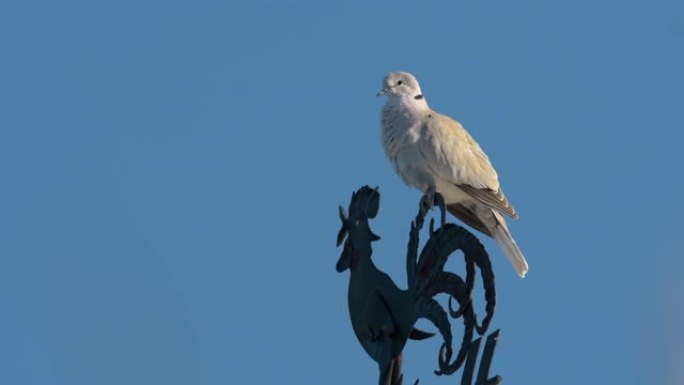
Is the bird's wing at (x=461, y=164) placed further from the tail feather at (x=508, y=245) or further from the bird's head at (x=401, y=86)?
the bird's head at (x=401, y=86)

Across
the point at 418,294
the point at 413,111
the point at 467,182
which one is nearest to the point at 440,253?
the point at 418,294

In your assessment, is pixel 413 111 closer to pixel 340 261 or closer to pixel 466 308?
pixel 340 261

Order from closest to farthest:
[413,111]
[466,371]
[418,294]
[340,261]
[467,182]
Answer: [466,371]
[418,294]
[340,261]
[467,182]
[413,111]

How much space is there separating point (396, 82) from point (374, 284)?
381 cm

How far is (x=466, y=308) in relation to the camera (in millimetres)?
3502

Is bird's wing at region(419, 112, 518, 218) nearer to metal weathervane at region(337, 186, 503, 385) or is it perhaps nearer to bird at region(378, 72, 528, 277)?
bird at region(378, 72, 528, 277)

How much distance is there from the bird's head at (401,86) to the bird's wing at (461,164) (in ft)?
1.23

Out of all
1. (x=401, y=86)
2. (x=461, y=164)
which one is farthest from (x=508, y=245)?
(x=401, y=86)

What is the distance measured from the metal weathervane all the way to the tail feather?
8.91ft

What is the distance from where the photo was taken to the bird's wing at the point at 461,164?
22.6 ft

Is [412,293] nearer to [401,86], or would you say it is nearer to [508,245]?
[508,245]

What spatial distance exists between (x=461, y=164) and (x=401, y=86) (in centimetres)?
82

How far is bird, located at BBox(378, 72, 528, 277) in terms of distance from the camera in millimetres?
6864

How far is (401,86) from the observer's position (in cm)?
759
